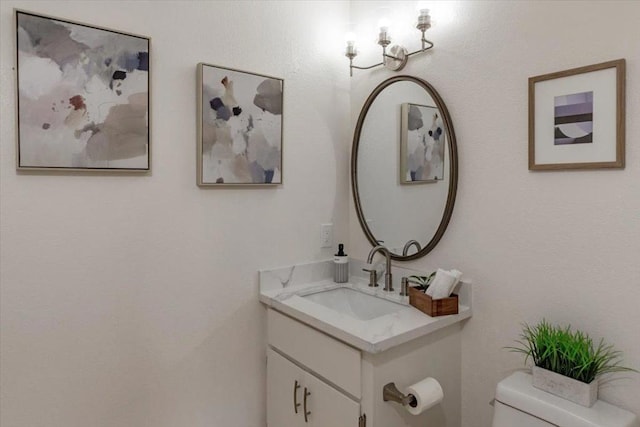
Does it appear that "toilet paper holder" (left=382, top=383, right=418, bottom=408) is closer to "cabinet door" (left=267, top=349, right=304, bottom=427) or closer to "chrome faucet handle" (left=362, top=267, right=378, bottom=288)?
"cabinet door" (left=267, top=349, right=304, bottom=427)

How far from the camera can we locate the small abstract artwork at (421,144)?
1.66 meters

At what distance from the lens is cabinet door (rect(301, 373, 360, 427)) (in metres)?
1.35

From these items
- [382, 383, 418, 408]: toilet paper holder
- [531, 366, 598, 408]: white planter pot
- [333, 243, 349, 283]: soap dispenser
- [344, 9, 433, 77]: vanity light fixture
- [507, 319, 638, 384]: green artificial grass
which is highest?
[344, 9, 433, 77]: vanity light fixture

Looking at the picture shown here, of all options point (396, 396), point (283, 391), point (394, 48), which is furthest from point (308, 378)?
point (394, 48)

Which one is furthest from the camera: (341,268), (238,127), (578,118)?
(341,268)

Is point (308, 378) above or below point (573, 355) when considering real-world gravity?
below

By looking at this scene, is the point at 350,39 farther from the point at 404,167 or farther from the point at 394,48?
the point at 404,167

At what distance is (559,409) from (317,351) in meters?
0.77

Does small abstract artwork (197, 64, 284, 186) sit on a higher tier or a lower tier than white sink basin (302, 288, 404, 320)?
higher

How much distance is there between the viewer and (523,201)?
141cm

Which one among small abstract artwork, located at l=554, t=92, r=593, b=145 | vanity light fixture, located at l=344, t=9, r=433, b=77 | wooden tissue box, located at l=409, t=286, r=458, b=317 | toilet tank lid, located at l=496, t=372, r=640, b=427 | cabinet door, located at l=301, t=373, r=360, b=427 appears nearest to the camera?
toilet tank lid, located at l=496, t=372, r=640, b=427

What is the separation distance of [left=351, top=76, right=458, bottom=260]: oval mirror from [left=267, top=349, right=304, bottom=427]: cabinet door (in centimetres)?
69

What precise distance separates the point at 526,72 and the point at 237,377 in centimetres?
167

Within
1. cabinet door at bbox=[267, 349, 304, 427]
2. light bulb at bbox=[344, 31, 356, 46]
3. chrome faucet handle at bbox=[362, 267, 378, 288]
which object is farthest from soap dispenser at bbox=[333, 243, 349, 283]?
light bulb at bbox=[344, 31, 356, 46]
